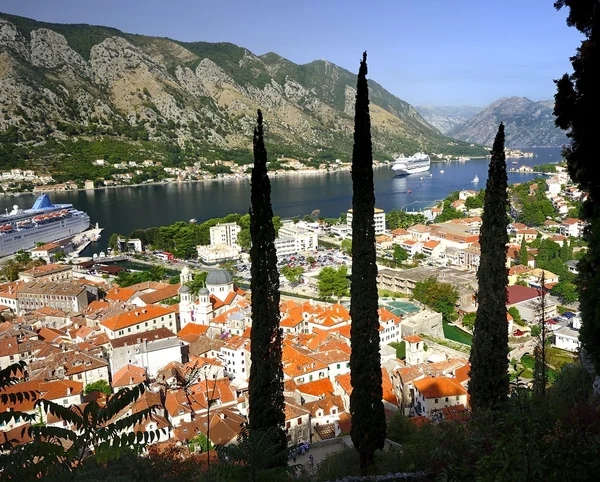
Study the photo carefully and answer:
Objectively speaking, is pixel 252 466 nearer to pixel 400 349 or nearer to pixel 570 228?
pixel 400 349

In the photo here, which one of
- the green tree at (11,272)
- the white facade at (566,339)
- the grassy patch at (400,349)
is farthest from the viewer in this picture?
the green tree at (11,272)

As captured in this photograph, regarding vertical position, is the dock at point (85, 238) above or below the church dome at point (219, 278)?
below

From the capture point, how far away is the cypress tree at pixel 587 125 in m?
7.50

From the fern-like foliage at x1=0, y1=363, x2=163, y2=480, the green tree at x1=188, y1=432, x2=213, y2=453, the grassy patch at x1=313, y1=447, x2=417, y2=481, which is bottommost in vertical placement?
the green tree at x1=188, y1=432, x2=213, y2=453

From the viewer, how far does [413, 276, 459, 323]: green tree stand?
29.6 meters

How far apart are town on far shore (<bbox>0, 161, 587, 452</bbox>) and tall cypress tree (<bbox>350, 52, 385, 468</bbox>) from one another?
2.67 m

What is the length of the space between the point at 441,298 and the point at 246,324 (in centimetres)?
1194

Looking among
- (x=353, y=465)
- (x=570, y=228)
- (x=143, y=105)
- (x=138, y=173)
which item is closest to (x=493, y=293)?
(x=353, y=465)

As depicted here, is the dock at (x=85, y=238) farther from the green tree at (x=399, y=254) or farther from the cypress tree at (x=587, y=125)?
the cypress tree at (x=587, y=125)

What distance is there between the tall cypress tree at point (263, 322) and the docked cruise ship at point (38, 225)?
49.1 m

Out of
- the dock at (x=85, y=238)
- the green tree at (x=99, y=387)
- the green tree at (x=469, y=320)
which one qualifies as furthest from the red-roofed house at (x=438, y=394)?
the dock at (x=85, y=238)

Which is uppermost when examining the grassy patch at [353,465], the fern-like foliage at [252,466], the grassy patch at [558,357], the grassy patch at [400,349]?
the fern-like foliage at [252,466]

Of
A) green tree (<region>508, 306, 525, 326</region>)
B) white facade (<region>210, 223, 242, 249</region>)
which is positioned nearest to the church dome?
green tree (<region>508, 306, 525, 326</region>)

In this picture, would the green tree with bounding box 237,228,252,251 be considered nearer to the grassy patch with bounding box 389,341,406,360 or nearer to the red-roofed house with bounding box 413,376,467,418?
the grassy patch with bounding box 389,341,406,360
